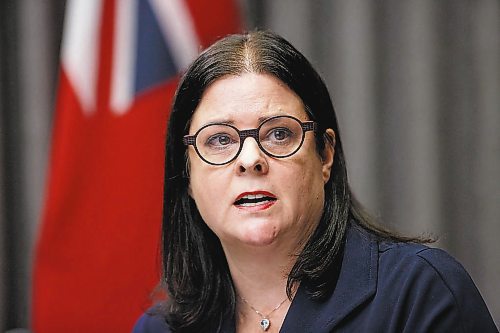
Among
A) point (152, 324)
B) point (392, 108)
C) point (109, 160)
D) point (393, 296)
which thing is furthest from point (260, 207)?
point (392, 108)

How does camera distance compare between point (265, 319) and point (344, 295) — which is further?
point (265, 319)

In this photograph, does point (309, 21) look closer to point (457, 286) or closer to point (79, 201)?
point (79, 201)

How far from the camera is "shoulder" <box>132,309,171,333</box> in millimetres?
1631

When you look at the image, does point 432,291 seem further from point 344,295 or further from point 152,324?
point 152,324

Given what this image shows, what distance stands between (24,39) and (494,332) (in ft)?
5.87

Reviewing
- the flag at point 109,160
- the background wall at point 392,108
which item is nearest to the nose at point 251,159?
the flag at point 109,160

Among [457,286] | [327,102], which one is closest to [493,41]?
[327,102]

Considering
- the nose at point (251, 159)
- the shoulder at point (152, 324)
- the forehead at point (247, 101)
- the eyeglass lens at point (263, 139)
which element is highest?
the forehead at point (247, 101)

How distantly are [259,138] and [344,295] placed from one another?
0.32 metres

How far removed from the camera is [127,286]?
7.30 ft

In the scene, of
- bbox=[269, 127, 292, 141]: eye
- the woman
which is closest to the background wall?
the woman

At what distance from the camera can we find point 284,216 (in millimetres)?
1374

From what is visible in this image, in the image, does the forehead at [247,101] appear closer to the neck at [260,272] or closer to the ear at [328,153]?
the ear at [328,153]

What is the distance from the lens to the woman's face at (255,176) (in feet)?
4.44
